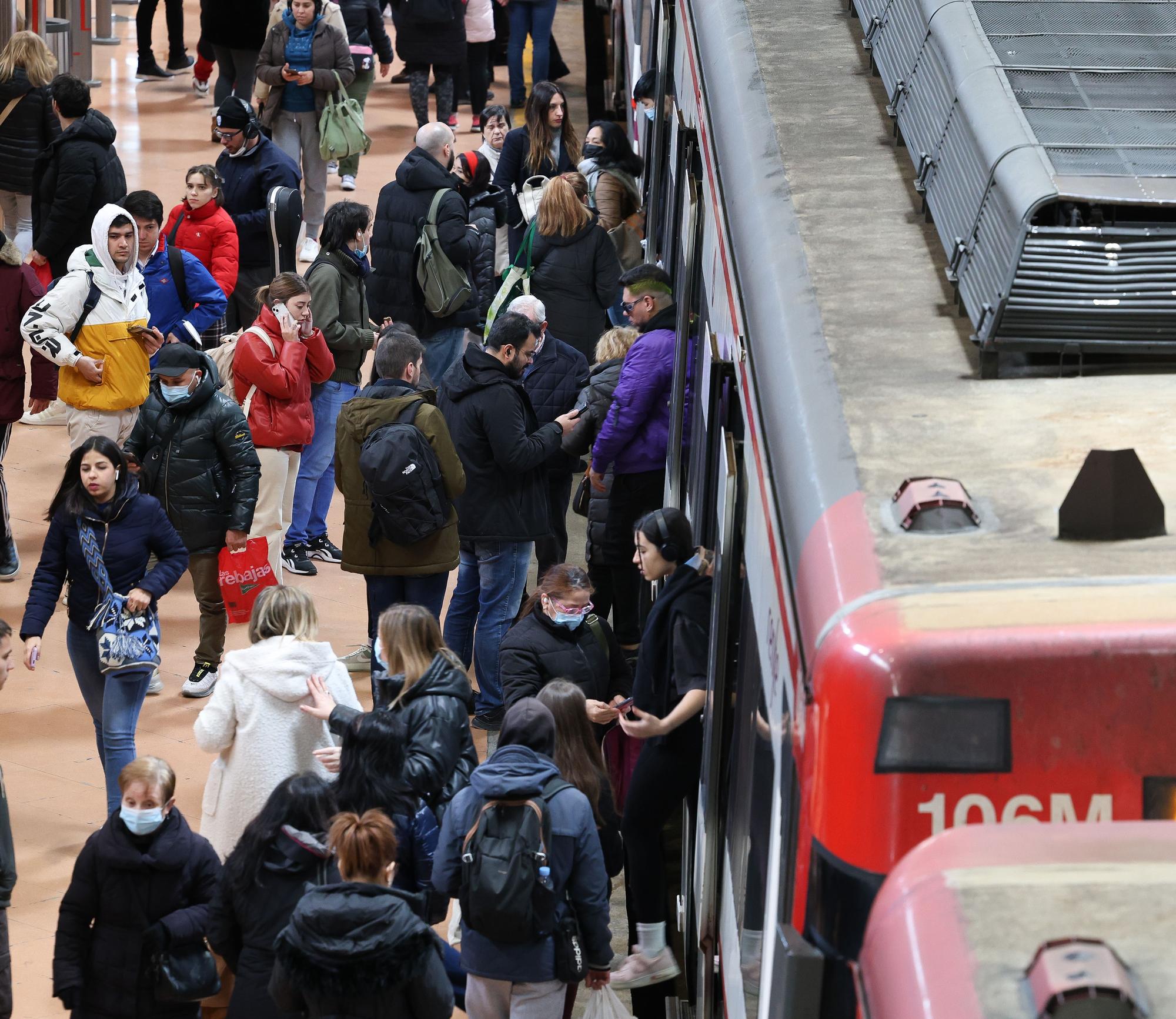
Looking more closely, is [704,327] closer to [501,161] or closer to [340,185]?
[501,161]

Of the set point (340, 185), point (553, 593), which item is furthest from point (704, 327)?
point (340, 185)

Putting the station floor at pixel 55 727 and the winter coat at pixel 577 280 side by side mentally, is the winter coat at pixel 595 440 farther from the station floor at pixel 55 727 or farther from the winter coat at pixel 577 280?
the winter coat at pixel 577 280

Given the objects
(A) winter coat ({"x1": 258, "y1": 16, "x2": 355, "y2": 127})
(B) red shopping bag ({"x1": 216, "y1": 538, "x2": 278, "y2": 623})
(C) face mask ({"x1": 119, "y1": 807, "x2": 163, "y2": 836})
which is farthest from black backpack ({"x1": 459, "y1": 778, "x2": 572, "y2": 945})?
(A) winter coat ({"x1": 258, "y1": 16, "x2": 355, "y2": 127})

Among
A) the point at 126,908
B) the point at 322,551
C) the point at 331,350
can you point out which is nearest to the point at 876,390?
the point at 126,908

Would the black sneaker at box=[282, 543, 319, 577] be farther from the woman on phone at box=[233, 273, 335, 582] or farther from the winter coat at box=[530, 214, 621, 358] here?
the winter coat at box=[530, 214, 621, 358]

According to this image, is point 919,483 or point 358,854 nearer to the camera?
point 919,483

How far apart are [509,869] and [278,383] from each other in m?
4.26

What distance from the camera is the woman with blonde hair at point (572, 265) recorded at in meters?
9.72

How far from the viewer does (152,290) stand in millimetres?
9844

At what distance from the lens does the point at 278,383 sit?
8.99 metres

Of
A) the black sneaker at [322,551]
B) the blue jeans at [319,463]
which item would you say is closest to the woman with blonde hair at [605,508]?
the blue jeans at [319,463]

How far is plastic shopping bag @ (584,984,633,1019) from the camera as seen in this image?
224 inches

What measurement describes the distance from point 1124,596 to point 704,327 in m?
3.69

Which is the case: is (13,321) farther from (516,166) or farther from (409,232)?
(516,166)
